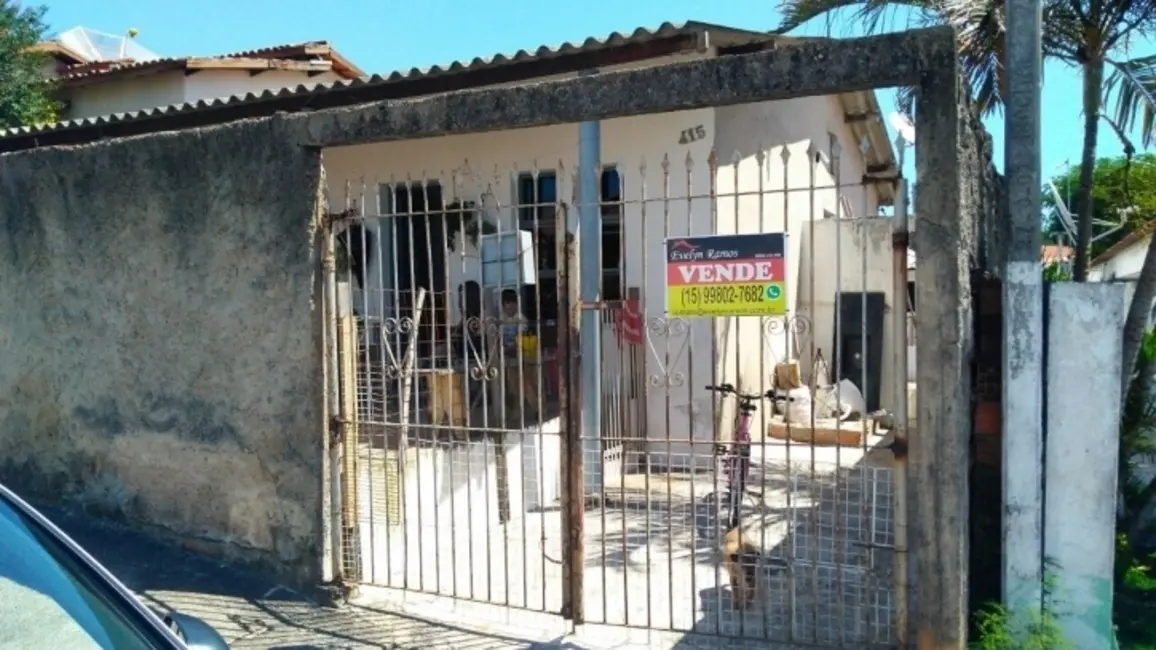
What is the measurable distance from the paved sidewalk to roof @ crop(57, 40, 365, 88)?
1179 cm

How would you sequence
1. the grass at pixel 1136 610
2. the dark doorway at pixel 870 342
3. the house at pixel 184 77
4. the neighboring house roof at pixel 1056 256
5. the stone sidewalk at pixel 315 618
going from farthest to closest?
the house at pixel 184 77
the dark doorway at pixel 870 342
the grass at pixel 1136 610
the stone sidewalk at pixel 315 618
the neighboring house roof at pixel 1056 256

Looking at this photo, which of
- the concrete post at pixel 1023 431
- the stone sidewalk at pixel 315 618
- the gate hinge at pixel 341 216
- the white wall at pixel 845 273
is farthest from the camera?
the white wall at pixel 845 273

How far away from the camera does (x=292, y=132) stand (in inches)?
186

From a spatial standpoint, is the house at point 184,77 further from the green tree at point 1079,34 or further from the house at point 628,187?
the green tree at point 1079,34

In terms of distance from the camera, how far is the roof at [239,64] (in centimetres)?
1522

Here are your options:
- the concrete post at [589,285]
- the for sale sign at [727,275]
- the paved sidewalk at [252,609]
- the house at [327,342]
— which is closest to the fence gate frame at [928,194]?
the house at [327,342]

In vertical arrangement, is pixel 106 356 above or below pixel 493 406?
above

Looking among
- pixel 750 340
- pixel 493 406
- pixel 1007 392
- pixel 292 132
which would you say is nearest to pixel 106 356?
pixel 292 132

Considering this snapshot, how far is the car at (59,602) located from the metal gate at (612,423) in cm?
213

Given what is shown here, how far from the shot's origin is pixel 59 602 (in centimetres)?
221

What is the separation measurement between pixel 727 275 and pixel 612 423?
4.06m

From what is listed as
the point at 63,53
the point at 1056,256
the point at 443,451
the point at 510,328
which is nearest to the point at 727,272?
the point at 443,451

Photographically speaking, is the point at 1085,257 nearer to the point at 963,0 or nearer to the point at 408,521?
the point at 963,0

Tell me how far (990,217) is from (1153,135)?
7.85 ft
